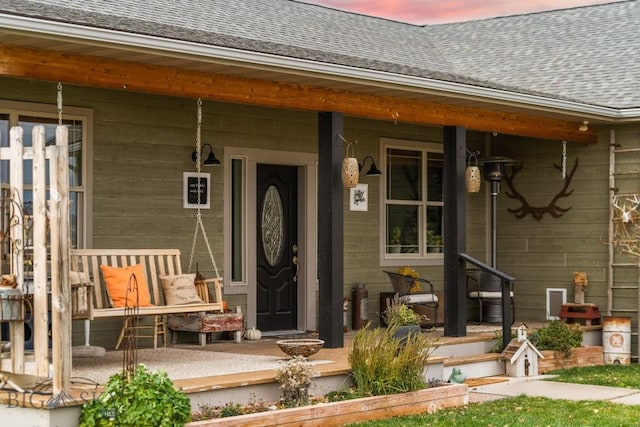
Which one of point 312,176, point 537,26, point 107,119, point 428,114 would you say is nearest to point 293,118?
point 312,176

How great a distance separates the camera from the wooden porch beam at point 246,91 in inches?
325

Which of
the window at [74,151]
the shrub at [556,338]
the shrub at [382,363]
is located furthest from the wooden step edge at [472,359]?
the window at [74,151]

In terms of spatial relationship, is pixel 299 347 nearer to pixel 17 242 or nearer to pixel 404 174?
pixel 17 242

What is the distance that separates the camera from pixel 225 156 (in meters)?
11.9

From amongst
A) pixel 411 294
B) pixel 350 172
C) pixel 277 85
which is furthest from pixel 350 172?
pixel 411 294

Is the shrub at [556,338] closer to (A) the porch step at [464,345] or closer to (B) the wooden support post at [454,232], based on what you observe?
(A) the porch step at [464,345]

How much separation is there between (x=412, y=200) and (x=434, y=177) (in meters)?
0.57

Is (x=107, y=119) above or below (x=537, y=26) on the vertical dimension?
below

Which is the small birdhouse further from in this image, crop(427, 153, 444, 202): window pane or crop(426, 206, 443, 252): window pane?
crop(427, 153, 444, 202): window pane

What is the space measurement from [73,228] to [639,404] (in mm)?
5615

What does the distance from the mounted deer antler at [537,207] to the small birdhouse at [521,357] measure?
3.18 meters

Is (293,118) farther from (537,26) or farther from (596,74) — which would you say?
(537,26)

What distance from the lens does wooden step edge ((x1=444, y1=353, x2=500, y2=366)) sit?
11.2 metres

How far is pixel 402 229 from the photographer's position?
14.2 m
